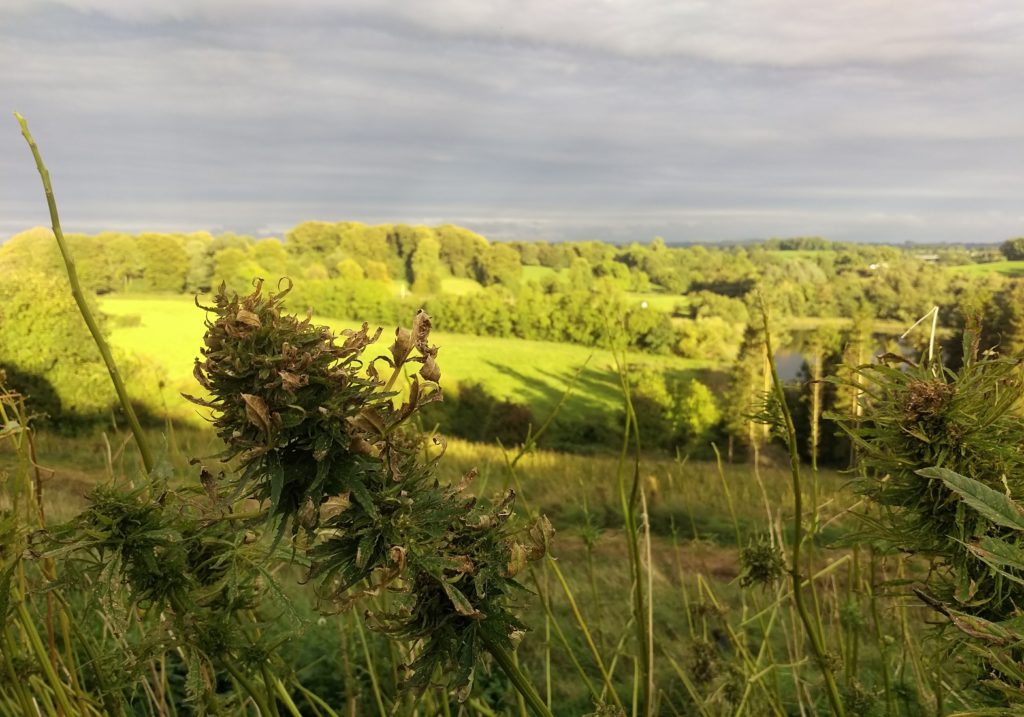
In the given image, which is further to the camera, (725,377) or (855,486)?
(725,377)

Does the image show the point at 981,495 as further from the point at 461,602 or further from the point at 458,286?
the point at 458,286

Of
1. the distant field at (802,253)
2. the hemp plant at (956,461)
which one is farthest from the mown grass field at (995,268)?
the hemp plant at (956,461)

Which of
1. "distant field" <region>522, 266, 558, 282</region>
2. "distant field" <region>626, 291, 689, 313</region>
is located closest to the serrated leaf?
"distant field" <region>626, 291, 689, 313</region>

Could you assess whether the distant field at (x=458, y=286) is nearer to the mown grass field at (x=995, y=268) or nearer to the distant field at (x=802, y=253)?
the distant field at (x=802, y=253)

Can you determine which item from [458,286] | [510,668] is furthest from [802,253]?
[510,668]

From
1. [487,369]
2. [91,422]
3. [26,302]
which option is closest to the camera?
[26,302]

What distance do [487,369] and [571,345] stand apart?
9.69 m

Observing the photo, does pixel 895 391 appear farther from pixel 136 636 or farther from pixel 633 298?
pixel 633 298

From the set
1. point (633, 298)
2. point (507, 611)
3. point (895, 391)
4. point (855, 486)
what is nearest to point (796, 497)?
point (855, 486)

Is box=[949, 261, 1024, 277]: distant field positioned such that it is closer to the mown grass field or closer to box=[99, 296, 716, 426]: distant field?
the mown grass field

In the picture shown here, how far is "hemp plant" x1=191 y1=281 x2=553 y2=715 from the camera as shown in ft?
2.17

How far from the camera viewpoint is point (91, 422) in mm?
27125

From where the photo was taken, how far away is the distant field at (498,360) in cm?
3747

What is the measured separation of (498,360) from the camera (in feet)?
140
